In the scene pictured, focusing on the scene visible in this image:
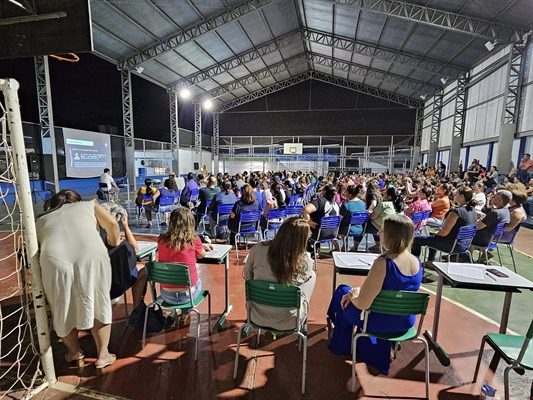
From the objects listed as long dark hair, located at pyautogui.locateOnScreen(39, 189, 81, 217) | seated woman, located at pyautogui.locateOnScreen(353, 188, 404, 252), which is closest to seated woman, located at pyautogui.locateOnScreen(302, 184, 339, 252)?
seated woman, located at pyautogui.locateOnScreen(353, 188, 404, 252)

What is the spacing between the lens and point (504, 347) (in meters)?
1.73

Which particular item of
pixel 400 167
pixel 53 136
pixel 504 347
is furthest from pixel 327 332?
pixel 400 167

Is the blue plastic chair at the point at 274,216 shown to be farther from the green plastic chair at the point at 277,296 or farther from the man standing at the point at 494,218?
the green plastic chair at the point at 277,296

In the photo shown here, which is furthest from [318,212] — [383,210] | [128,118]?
[128,118]

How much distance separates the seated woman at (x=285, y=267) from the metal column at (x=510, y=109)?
33.8 feet

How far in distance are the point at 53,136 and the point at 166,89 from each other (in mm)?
7832

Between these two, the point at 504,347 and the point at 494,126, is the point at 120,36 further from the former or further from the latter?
the point at 494,126

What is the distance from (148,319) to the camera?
2387 millimetres

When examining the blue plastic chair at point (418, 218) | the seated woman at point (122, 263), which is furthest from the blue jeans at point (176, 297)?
the blue plastic chair at point (418, 218)

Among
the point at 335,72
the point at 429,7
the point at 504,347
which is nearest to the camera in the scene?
the point at 504,347

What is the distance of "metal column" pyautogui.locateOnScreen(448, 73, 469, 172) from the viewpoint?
496 inches

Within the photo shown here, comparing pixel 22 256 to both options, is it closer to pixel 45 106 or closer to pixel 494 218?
pixel 494 218

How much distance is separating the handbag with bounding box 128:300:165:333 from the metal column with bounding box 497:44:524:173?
11.0 m

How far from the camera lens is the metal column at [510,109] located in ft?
28.4
